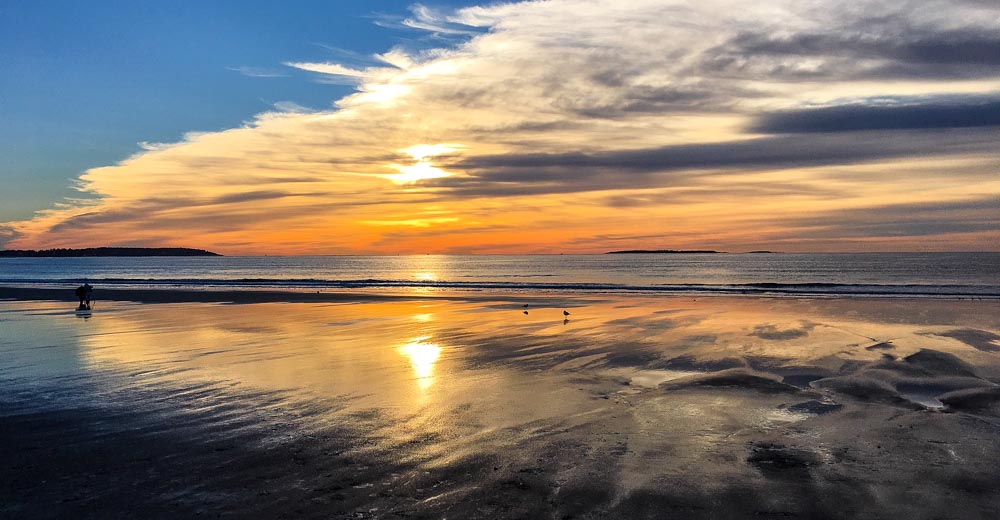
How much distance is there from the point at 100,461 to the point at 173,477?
1193 millimetres

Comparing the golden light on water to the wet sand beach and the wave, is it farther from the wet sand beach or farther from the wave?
the wave

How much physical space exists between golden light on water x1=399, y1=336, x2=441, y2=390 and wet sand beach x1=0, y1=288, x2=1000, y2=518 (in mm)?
130

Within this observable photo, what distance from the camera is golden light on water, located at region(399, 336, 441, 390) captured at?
12.4 metres

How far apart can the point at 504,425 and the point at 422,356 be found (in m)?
6.48

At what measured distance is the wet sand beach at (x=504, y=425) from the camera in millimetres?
6305

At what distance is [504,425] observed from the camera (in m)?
8.99

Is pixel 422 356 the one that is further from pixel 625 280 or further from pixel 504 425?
pixel 625 280

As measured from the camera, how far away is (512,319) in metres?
24.1

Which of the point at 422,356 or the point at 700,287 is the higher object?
the point at 422,356

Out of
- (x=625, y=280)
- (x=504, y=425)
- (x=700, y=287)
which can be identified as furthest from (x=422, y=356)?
(x=625, y=280)

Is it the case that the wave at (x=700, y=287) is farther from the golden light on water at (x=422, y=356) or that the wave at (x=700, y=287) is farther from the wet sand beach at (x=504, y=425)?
the golden light on water at (x=422, y=356)

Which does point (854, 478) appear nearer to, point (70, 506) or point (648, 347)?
point (70, 506)

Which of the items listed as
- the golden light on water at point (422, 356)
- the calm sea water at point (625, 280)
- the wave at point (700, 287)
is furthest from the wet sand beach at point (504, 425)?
the calm sea water at point (625, 280)

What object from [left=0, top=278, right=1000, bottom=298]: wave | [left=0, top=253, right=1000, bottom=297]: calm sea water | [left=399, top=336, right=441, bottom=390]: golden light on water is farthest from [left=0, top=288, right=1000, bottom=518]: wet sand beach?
[left=0, top=253, right=1000, bottom=297]: calm sea water
